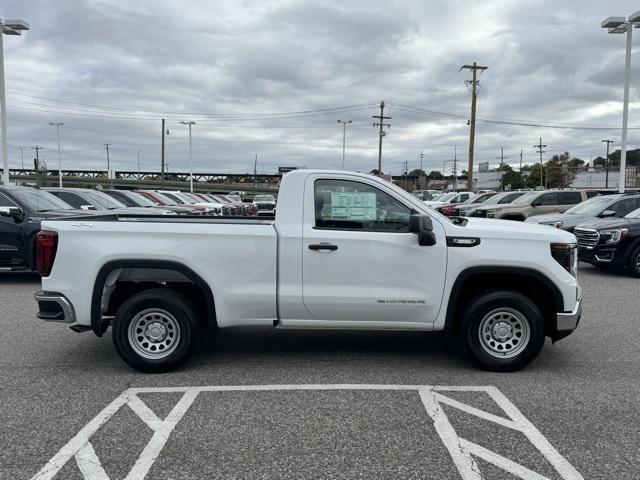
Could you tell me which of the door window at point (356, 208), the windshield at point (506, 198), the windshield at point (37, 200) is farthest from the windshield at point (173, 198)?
the door window at point (356, 208)

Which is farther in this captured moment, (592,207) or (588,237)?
(592,207)

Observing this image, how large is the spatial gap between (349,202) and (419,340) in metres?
2.09

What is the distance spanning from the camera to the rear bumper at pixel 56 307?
4824 mm

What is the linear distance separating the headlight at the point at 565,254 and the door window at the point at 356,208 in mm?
1388

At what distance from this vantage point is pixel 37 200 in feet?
33.8

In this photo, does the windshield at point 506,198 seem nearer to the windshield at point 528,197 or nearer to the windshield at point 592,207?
the windshield at point 528,197

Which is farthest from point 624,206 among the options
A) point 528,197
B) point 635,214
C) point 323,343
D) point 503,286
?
point 323,343

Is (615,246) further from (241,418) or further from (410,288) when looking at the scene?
(241,418)

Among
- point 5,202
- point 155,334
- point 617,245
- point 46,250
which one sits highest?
point 5,202

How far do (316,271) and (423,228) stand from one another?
1038 millimetres

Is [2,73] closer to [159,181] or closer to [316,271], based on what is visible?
[316,271]

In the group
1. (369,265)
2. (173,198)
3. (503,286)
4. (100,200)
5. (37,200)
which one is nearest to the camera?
(369,265)

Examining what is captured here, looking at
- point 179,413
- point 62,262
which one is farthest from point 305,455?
point 62,262

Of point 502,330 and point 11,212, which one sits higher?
point 11,212
